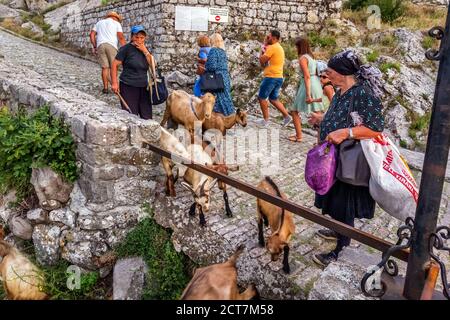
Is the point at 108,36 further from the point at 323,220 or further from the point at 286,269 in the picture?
the point at 323,220

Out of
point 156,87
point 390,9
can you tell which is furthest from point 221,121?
point 390,9

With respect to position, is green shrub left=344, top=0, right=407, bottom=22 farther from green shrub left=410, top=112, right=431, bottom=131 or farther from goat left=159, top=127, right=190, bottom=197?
goat left=159, top=127, right=190, bottom=197

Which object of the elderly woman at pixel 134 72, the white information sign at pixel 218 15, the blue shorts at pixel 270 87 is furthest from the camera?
the white information sign at pixel 218 15

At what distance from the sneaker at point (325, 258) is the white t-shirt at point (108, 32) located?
7.15 metres

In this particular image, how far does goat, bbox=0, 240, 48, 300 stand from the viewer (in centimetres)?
359

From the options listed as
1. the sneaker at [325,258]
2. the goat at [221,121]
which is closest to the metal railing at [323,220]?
the sneaker at [325,258]

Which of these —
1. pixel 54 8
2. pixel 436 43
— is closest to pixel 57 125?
pixel 436 43

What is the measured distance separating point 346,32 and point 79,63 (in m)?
9.77

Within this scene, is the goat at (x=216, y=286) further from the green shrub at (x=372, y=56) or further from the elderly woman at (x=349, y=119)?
the green shrub at (x=372, y=56)

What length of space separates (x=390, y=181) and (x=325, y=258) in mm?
864

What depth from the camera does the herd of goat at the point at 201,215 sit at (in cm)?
234

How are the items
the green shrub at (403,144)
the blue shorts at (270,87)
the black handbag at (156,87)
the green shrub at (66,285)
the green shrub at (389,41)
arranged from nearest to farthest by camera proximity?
1. the green shrub at (66,285)
2. the black handbag at (156,87)
3. the blue shorts at (270,87)
4. the green shrub at (403,144)
5. the green shrub at (389,41)

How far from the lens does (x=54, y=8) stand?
2306 cm

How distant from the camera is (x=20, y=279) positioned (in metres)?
3.58
